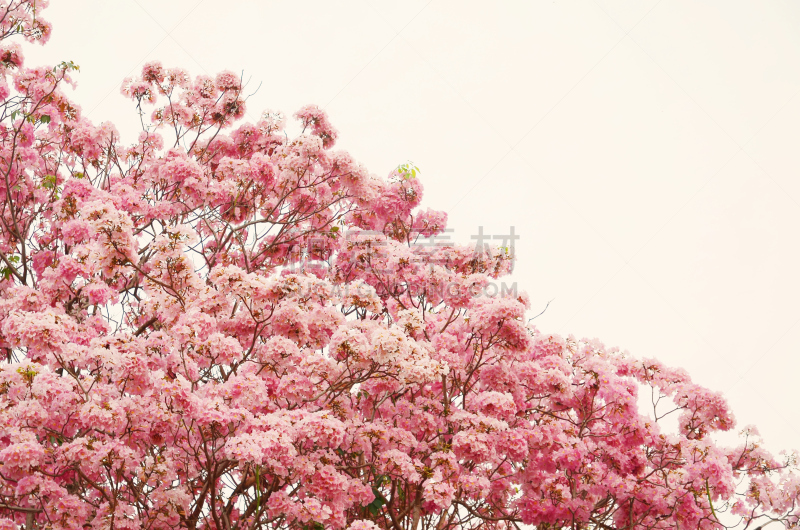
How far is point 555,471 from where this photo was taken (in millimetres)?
6121

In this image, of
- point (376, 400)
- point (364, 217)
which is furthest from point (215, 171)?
point (376, 400)

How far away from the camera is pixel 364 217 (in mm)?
7512

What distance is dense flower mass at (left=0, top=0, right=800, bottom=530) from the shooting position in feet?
15.8

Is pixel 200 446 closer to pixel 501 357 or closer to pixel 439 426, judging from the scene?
pixel 439 426

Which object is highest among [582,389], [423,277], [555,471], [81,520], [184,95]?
[184,95]

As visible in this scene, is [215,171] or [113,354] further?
[215,171]

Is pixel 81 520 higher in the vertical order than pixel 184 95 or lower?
lower

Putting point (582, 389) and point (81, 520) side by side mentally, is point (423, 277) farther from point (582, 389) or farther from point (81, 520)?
point (81, 520)

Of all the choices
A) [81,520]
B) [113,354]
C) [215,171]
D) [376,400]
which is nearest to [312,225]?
[215,171]

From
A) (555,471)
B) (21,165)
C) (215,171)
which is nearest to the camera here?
(555,471)

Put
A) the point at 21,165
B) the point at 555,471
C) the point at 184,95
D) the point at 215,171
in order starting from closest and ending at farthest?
the point at 555,471 < the point at 21,165 < the point at 215,171 < the point at 184,95

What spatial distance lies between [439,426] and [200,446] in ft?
6.11

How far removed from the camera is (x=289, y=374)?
5.29 m

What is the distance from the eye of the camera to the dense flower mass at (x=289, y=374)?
481cm
